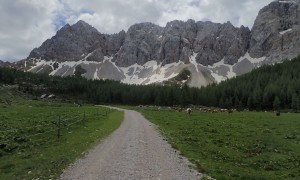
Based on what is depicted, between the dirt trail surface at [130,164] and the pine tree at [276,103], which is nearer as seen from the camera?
the dirt trail surface at [130,164]

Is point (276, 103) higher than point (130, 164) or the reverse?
higher

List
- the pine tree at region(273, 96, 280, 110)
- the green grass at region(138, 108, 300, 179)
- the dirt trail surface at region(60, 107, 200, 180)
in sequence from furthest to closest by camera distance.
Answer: the pine tree at region(273, 96, 280, 110) < the green grass at region(138, 108, 300, 179) < the dirt trail surface at region(60, 107, 200, 180)

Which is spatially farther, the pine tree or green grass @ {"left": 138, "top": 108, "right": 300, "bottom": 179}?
the pine tree

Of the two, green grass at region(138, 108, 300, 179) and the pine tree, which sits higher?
the pine tree

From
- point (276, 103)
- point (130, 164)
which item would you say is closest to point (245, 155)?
point (130, 164)

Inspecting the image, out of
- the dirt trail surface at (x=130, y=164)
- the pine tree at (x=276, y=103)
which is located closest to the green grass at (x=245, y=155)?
the dirt trail surface at (x=130, y=164)

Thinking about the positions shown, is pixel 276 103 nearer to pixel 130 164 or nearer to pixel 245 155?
pixel 245 155

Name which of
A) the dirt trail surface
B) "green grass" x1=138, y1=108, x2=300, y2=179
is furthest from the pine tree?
the dirt trail surface

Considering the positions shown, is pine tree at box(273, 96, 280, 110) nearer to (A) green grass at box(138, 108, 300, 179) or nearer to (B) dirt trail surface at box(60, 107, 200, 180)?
(A) green grass at box(138, 108, 300, 179)

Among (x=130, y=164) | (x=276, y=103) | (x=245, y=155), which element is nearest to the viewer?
(x=130, y=164)

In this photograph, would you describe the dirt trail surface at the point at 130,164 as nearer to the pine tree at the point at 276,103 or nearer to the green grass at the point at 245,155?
the green grass at the point at 245,155

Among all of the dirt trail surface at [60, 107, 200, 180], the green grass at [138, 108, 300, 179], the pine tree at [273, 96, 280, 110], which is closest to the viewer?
the dirt trail surface at [60, 107, 200, 180]

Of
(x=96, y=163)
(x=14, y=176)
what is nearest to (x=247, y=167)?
(x=96, y=163)

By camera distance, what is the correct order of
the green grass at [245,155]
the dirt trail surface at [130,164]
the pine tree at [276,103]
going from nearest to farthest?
the dirt trail surface at [130,164]
the green grass at [245,155]
the pine tree at [276,103]
